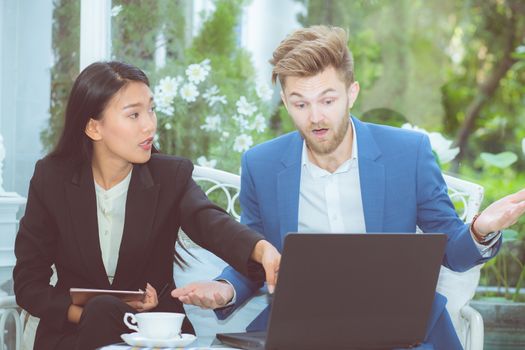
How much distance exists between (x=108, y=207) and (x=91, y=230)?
0.12m

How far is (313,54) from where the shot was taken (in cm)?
260

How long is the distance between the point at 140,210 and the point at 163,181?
12 cm

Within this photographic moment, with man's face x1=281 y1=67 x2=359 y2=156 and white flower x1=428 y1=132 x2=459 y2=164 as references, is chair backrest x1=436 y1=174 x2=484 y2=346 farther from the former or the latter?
white flower x1=428 y1=132 x2=459 y2=164

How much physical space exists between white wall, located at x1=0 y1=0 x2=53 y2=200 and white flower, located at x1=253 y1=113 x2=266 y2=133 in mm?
903

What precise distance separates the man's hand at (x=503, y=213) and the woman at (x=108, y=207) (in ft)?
2.32

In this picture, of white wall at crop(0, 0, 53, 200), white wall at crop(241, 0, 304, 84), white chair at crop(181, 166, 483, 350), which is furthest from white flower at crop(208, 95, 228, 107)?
white chair at crop(181, 166, 483, 350)

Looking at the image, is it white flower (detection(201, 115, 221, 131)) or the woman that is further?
white flower (detection(201, 115, 221, 131))

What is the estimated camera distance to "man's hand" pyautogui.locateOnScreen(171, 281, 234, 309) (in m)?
2.23

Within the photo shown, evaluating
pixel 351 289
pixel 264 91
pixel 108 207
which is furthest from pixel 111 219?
pixel 264 91

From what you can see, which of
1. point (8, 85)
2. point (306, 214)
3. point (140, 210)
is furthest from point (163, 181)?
point (8, 85)

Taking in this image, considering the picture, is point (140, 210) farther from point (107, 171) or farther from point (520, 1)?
point (520, 1)

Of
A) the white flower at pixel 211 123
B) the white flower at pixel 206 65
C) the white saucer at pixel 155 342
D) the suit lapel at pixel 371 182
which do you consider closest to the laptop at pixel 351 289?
the white saucer at pixel 155 342

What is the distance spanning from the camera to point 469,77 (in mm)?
7543

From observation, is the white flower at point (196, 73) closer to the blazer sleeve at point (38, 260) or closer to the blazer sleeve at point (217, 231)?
the blazer sleeve at point (217, 231)
